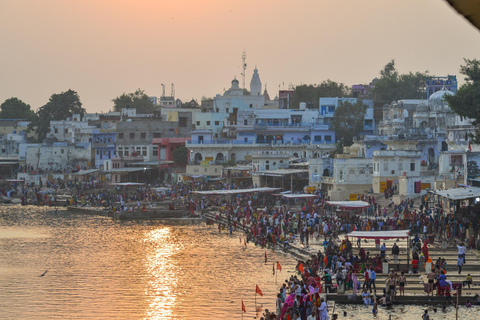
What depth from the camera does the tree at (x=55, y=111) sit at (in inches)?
3379

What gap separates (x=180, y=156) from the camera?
62.0 metres

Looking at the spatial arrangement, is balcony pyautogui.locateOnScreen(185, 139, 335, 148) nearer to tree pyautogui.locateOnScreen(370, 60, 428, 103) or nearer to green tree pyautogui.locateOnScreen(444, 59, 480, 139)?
tree pyautogui.locateOnScreen(370, 60, 428, 103)

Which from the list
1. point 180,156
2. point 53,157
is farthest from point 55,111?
point 180,156

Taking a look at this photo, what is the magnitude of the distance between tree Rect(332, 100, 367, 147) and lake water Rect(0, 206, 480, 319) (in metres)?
25.6

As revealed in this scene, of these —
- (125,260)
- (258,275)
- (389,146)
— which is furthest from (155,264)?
(389,146)

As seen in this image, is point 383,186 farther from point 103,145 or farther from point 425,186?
point 103,145

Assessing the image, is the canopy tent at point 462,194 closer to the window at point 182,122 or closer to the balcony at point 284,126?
the balcony at point 284,126

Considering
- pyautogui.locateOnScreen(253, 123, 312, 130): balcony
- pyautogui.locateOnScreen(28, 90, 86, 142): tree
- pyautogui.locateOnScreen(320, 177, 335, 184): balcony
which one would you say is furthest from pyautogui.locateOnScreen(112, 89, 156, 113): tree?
pyautogui.locateOnScreen(320, 177, 335, 184): balcony

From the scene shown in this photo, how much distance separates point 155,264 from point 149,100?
263ft

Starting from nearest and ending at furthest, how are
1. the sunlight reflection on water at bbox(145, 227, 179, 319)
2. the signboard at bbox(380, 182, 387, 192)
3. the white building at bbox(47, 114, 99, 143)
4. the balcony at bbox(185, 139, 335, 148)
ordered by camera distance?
the sunlight reflection on water at bbox(145, 227, 179, 319), the signboard at bbox(380, 182, 387, 192), the balcony at bbox(185, 139, 335, 148), the white building at bbox(47, 114, 99, 143)

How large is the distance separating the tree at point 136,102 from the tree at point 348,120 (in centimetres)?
4373

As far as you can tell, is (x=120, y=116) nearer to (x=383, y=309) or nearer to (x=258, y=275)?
(x=258, y=275)

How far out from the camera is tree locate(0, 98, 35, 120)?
352 ft

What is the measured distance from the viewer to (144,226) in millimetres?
40688
